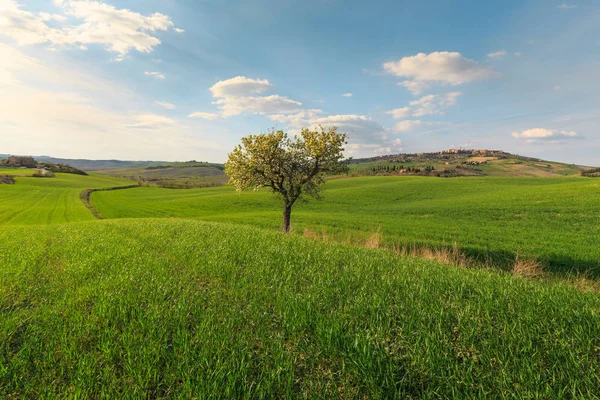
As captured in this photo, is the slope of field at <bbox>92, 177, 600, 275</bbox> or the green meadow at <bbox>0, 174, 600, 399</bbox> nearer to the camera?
the green meadow at <bbox>0, 174, 600, 399</bbox>

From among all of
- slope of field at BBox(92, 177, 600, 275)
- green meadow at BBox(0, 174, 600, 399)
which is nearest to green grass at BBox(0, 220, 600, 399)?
green meadow at BBox(0, 174, 600, 399)

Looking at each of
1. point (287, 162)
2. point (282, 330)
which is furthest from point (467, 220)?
point (282, 330)

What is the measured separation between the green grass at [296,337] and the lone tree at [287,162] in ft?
59.5

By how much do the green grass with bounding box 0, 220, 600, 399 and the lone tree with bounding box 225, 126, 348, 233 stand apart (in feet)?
59.5

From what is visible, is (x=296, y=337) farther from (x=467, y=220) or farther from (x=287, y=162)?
(x=467, y=220)

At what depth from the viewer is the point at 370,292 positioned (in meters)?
5.83

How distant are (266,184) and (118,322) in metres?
21.2

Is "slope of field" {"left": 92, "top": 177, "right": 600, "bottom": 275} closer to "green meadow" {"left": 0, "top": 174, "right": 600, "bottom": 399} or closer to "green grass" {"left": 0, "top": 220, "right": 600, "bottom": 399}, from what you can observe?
"green grass" {"left": 0, "top": 220, "right": 600, "bottom": 399}

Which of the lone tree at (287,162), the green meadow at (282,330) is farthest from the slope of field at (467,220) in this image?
the green meadow at (282,330)

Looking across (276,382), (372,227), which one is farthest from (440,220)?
(276,382)

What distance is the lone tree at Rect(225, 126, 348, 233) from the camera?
80.1ft

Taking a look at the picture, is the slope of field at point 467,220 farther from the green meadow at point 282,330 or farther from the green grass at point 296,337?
the green meadow at point 282,330

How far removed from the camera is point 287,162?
25.4 meters

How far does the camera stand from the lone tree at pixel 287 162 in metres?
24.4
